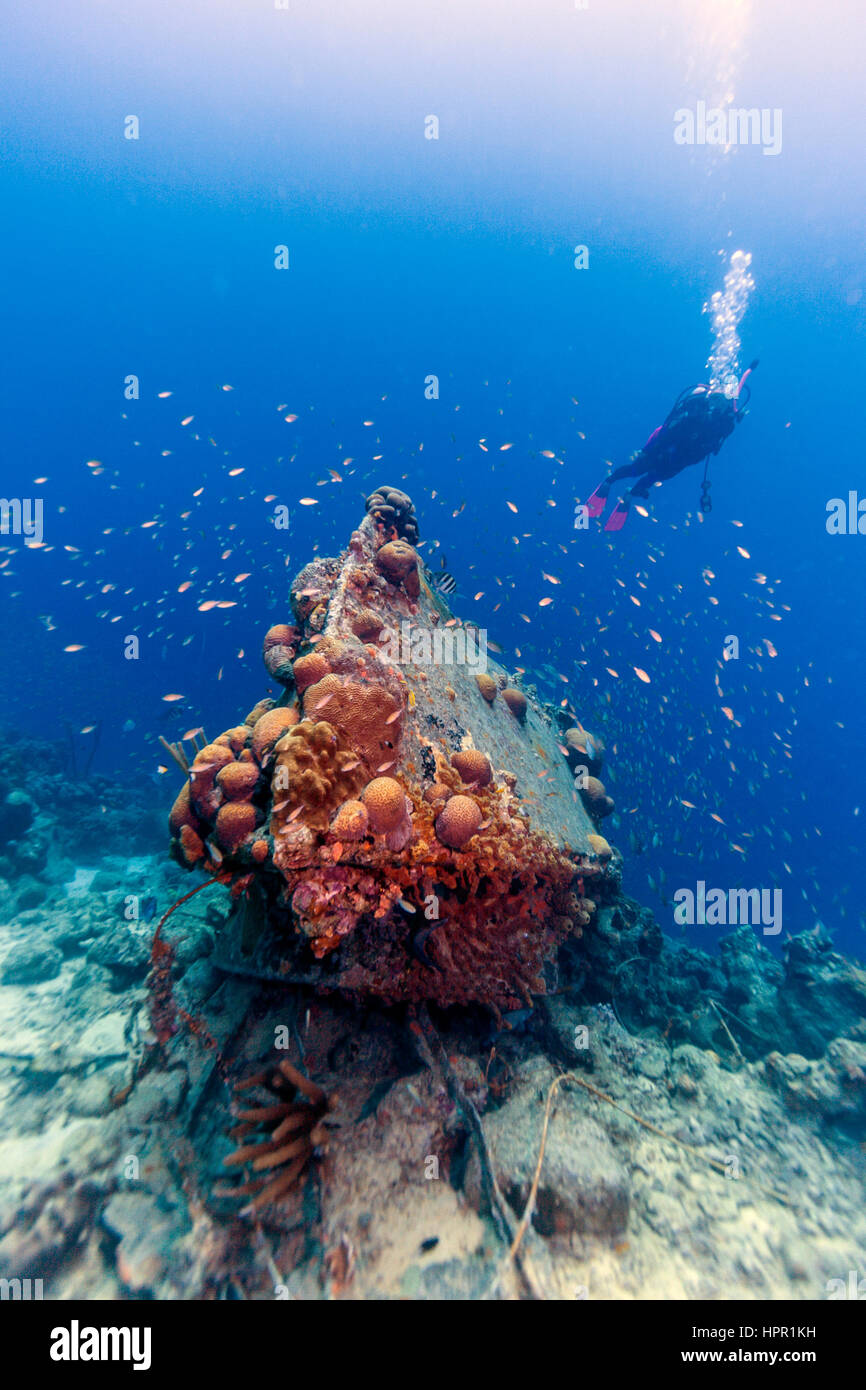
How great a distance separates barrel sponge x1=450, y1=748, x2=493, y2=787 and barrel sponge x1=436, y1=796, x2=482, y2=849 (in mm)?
739

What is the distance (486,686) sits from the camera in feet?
22.5

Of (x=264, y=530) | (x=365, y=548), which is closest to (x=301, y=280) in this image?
(x=264, y=530)

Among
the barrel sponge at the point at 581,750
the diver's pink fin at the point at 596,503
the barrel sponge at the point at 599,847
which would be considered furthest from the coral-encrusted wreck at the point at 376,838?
the diver's pink fin at the point at 596,503

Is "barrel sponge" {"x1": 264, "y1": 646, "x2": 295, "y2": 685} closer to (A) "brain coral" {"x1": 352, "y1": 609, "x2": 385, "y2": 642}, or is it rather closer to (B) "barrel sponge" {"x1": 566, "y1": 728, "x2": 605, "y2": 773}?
(A) "brain coral" {"x1": 352, "y1": 609, "x2": 385, "y2": 642}

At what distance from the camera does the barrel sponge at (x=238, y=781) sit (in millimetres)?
4258

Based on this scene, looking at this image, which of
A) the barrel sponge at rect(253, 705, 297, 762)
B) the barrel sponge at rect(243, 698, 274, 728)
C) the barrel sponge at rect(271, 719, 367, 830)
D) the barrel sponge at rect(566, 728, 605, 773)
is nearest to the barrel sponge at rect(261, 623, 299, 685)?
the barrel sponge at rect(243, 698, 274, 728)

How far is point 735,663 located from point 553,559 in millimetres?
27639

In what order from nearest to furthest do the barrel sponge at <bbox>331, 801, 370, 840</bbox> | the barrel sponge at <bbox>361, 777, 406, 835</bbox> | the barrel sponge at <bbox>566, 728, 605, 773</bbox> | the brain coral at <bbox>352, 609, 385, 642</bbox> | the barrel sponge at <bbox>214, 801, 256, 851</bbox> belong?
1. the barrel sponge at <bbox>331, 801, 370, 840</bbox>
2. the barrel sponge at <bbox>361, 777, 406, 835</bbox>
3. the barrel sponge at <bbox>214, 801, 256, 851</bbox>
4. the brain coral at <bbox>352, 609, 385, 642</bbox>
5. the barrel sponge at <bbox>566, 728, 605, 773</bbox>

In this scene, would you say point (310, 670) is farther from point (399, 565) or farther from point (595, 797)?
point (595, 797)

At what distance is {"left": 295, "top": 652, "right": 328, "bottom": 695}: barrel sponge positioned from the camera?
438 cm

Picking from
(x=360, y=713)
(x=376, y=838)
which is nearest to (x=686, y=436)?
(x=360, y=713)

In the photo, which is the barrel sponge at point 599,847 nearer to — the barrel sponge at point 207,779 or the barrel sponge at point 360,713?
the barrel sponge at point 360,713

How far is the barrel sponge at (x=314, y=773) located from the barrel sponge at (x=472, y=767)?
1085 millimetres

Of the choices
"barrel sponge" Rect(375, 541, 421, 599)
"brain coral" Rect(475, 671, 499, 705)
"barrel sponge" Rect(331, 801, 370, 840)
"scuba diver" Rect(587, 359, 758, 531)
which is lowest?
"barrel sponge" Rect(331, 801, 370, 840)
